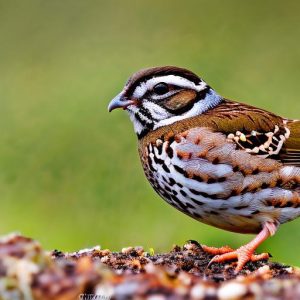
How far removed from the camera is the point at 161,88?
280 inches

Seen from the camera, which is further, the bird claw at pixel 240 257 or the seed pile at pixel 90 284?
the bird claw at pixel 240 257

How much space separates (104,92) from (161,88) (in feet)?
19.3

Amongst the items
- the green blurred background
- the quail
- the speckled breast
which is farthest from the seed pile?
the green blurred background

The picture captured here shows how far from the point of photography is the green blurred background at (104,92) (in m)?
9.77

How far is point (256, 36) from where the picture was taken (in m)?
14.7

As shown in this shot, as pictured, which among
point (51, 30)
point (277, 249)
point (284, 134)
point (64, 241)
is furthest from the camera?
point (51, 30)

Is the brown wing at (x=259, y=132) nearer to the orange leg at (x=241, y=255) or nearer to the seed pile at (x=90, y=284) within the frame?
the orange leg at (x=241, y=255)

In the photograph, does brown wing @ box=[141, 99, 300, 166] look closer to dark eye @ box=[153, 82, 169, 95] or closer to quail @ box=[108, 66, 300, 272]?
quail @ box=[108, 66, 300, 272]

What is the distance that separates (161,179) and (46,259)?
101 inches

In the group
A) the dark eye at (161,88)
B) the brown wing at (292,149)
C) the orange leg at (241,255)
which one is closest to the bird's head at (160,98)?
the dark eye at (161,88)

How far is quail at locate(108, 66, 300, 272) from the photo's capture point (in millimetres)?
6637

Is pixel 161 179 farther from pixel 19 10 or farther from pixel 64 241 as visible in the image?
pixel 19 10

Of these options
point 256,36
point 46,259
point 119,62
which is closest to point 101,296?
point 46,259

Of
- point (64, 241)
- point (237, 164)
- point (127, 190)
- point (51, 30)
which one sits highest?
point (51, 30)
